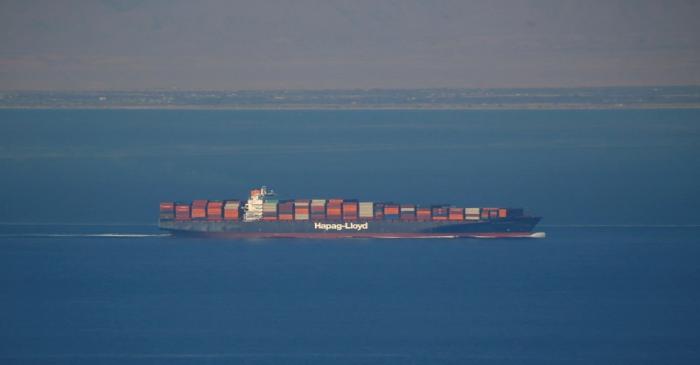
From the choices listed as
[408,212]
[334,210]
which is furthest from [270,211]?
[408,212]

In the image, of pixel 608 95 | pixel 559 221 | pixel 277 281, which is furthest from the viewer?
pixel 608 95

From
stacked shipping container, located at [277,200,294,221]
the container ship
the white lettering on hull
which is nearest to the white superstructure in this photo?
the container ship

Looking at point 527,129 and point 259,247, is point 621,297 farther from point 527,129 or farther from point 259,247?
point 527,129

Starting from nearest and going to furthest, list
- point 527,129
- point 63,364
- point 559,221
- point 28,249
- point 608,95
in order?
point 63,364
point 28,249
point 559,221
point 527,129
point 608,95

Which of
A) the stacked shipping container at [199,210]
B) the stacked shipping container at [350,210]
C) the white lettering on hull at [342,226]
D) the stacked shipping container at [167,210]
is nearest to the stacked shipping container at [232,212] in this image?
the stacked shipping container at [199,210]

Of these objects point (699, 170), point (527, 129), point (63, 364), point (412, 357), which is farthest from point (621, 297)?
point (527, 129)

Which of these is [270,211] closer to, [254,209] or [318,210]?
[254,209]

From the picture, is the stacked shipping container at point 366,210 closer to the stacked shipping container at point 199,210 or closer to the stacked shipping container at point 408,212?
the stacked shipping container at point 408,212

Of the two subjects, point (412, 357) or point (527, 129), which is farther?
point (527, 129)
